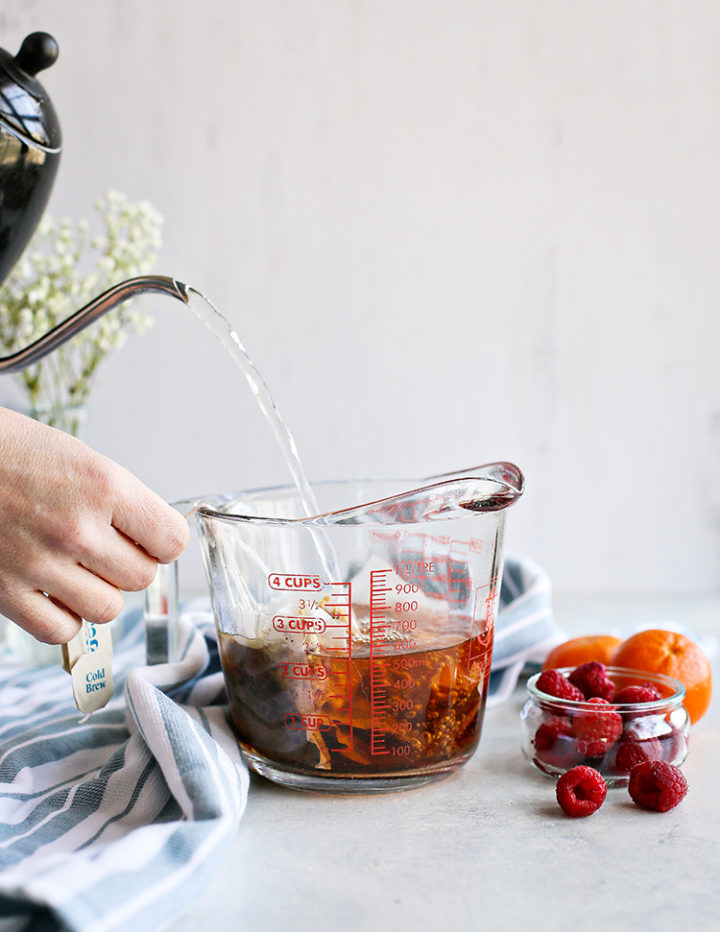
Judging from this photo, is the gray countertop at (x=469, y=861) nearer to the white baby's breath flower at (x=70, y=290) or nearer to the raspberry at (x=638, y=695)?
the raspberry at (x=638, y=695)

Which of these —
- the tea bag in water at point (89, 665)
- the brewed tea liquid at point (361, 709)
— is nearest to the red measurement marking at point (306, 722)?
the brewed tea liquid at point (361, 709)

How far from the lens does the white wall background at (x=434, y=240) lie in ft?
4.58

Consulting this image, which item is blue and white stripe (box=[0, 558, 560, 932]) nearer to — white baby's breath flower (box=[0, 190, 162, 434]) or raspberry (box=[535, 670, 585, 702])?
raspberry (box=[535, 670, 585, 702])

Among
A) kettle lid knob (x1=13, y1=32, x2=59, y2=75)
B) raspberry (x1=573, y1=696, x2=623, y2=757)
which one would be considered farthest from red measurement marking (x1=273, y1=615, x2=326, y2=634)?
kettle lid knob (x1=13, y1=32, x2=59, y2=75)

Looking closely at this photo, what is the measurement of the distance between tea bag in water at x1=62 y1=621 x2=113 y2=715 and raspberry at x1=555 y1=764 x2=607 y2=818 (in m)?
0.34

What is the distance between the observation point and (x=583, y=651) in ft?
3.04

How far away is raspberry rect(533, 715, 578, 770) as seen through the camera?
75 centimetres

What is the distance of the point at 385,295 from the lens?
145cm

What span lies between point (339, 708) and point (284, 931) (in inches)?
6.6

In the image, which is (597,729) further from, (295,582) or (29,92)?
(29,92)

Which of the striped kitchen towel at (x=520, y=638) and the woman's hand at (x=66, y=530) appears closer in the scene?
the woman's hand at (x=66, y=530)

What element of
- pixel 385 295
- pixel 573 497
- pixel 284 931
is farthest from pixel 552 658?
pixel 385 295

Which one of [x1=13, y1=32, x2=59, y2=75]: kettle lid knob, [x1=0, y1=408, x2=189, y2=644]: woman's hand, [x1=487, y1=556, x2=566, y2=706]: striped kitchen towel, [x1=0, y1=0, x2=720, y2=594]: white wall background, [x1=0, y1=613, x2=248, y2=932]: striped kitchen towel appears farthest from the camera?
[x1=0, y1=0, x2=720, y2=594]: white wall background

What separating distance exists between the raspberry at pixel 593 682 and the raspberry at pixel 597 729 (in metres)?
0.05
